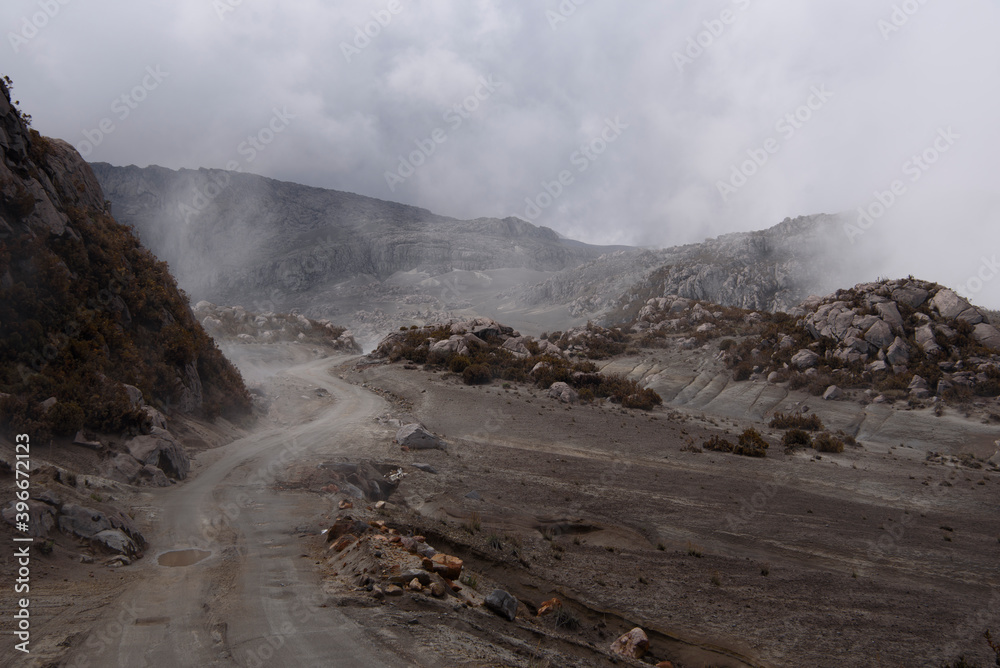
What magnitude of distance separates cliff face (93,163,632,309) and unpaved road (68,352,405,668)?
458ft

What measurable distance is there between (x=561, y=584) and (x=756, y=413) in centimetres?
2433

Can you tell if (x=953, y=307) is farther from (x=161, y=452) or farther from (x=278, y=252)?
(x=278, y=252)

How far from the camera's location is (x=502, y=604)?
820 cm

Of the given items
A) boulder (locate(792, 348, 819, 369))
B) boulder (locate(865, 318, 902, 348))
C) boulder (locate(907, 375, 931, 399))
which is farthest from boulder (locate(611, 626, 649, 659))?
boulder (locate(865, 318, 902, 348))

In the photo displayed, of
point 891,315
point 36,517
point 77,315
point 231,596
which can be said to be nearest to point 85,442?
point 36,517

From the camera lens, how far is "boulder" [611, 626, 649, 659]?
8180 mm

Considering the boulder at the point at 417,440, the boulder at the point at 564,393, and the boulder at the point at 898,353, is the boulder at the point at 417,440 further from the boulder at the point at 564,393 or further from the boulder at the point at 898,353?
the boulder at the point at 898,353

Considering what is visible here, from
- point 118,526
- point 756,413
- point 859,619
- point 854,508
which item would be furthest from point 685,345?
point 118,526

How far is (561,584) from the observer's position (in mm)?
10141

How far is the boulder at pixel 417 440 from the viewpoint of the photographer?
20938 mm

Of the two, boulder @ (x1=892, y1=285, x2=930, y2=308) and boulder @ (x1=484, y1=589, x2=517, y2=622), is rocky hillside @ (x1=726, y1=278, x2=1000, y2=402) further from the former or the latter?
boulder @ (x1=484, y1=589, x2=517, y2=622)

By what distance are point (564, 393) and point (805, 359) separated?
17529 millimetres

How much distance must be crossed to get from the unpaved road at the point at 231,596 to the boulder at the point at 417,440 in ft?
22.1

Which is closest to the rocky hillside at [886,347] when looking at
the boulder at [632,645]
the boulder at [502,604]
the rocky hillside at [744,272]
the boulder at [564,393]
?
the boulder at [564,393]
